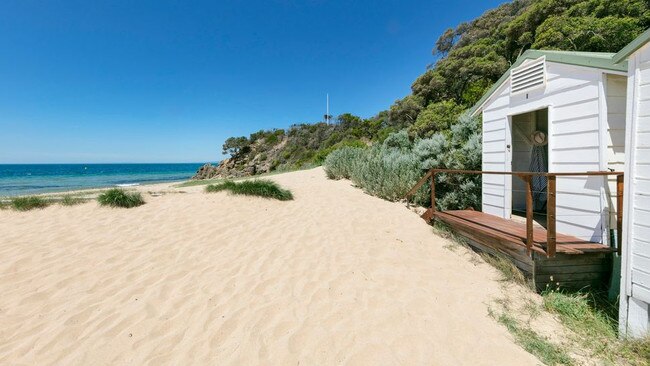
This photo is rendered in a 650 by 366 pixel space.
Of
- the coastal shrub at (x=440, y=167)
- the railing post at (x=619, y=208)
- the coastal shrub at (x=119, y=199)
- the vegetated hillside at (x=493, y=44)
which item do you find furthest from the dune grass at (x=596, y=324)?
the vegetated hillside at (x=493, y=44)

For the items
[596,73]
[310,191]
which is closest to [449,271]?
[596,73]

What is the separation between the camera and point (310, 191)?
30.0 feet

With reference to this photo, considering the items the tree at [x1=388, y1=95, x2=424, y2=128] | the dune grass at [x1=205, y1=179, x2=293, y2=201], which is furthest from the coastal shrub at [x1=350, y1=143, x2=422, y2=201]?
the tree at [x1=388, y1=95, x2=424, y2=128]

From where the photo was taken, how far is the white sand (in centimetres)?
245

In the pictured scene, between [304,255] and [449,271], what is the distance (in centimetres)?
225

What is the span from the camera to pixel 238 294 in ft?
10.9

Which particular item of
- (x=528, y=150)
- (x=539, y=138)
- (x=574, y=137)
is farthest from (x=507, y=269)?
(x=528, y=150)

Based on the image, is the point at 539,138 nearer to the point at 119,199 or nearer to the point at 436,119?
the point at 436,119

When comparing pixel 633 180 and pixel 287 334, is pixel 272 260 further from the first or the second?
pixel 633 180

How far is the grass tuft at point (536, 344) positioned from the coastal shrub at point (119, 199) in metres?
7.72

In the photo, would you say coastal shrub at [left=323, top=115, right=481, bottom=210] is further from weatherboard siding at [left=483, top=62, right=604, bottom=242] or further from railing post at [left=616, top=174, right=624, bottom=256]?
railing post at [left=616, top=174, right=624, bottom=256]

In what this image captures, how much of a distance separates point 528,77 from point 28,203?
1096 cm

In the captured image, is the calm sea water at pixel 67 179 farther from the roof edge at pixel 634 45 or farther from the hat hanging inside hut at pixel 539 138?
the roof edge at pixel 634 45

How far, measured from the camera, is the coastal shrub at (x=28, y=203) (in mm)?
6379
